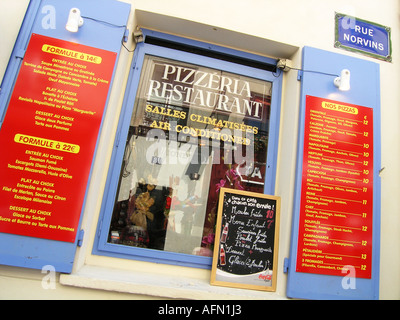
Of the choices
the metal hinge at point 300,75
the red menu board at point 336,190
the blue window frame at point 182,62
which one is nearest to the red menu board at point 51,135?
the blue window frame at point 182,62

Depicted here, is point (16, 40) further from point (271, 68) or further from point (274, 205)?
point (274, 205)

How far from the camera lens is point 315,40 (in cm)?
288

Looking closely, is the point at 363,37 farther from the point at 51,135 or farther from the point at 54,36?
the point at 51,135

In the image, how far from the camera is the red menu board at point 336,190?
237 cm

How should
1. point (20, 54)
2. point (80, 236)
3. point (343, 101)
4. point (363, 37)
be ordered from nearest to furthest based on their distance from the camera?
point (80, 236), point (20, 54), point (343, 101), point (363, 37)

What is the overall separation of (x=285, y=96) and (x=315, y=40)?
2.28 feet

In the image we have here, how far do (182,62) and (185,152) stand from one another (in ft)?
3.41

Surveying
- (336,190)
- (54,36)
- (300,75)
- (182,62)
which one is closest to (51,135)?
(54,36)

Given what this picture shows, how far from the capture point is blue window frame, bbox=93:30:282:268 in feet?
7.92

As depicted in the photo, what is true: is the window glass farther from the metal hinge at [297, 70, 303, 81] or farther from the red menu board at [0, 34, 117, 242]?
the red menu board at [0, 34, 117, 242]

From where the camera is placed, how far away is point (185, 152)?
273 cm

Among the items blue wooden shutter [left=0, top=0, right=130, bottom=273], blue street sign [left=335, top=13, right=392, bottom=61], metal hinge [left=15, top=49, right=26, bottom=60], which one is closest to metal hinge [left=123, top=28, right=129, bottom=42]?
blue wooden shutter [left=0, top=0, right=130, bottom=273]
